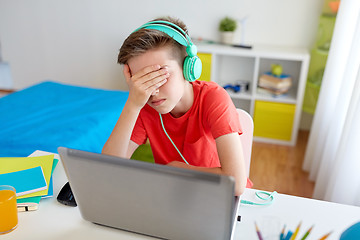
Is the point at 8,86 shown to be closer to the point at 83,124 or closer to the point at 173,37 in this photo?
the point at 83,124

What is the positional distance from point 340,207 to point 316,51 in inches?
86.6

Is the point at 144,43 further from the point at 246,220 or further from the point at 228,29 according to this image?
the point at 228,29

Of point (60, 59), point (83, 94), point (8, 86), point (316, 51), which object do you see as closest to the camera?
point (83, 94)

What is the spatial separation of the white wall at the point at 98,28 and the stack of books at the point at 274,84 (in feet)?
1.08

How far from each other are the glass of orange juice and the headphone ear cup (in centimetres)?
60

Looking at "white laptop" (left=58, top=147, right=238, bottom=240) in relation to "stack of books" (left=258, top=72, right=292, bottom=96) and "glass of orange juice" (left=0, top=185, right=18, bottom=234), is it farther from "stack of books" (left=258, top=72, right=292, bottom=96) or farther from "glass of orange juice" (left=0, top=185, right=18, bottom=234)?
"stack of books" (left=258, top=72, right=292, bottom=96)

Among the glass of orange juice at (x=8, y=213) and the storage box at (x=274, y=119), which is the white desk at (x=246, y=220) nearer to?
the glass of orange juice at (x=8, y=213)

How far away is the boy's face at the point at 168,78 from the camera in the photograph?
0.99m

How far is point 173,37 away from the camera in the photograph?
3.10 feet

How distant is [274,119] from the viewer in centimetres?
294

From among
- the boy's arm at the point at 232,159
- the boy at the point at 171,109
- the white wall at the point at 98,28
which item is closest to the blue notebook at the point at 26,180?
the boy at the point at 171,109

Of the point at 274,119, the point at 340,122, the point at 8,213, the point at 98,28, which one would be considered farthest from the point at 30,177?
the point at 98,28

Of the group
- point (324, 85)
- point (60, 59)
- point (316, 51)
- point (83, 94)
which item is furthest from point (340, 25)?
point (60, 59)

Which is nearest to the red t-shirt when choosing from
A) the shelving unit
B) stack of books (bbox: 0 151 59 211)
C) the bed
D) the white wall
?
stack of books (bbox: 0 151 59 211)
